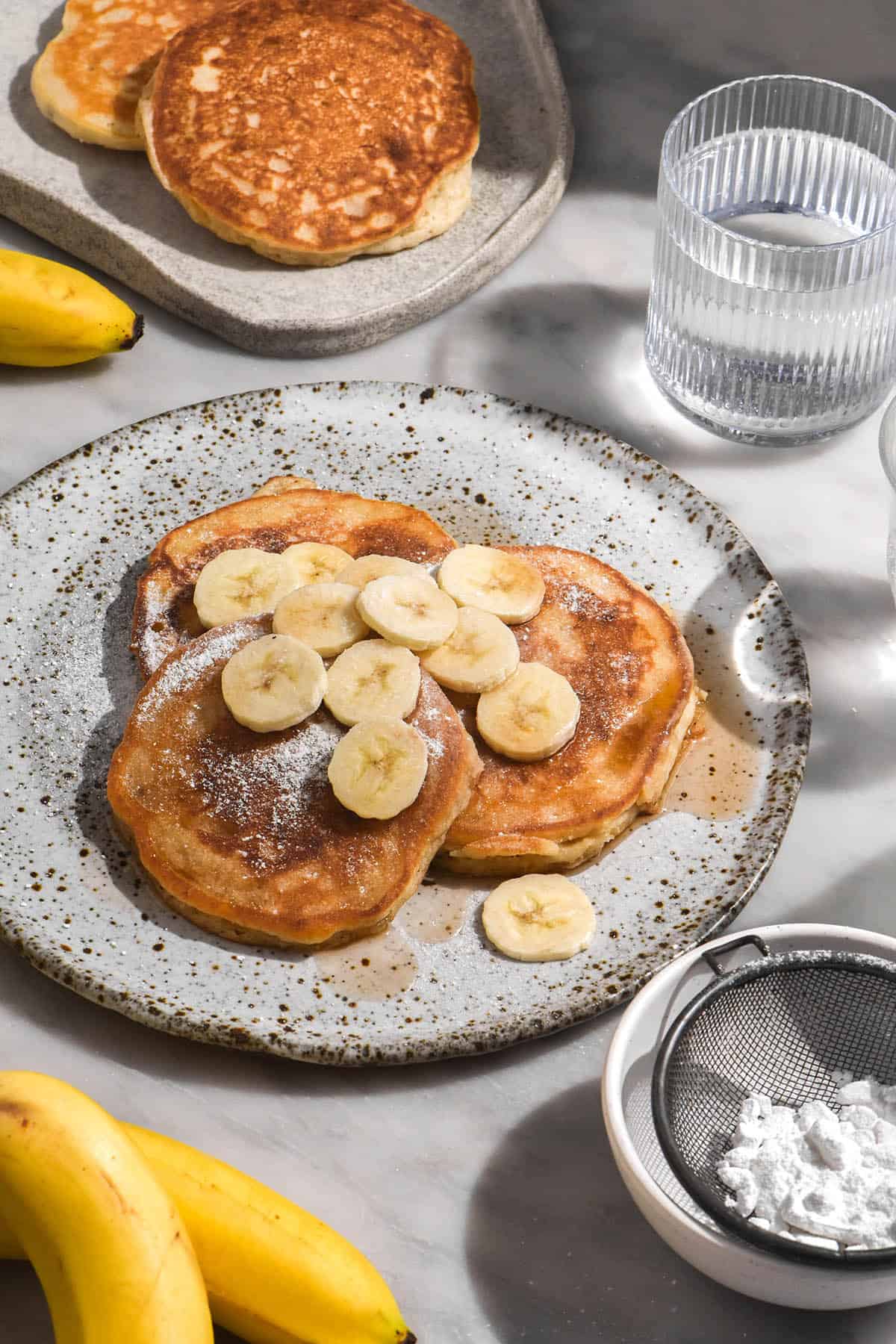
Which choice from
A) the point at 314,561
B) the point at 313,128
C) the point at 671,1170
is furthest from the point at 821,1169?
the point at 313,128

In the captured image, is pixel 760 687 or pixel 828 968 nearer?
pixel 828 968

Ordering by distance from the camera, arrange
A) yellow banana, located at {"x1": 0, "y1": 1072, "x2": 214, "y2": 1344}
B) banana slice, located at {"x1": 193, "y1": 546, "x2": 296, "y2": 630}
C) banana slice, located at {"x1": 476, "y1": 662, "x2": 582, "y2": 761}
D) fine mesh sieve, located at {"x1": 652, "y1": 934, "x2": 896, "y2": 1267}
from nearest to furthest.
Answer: yellow banana, located at {"x1": 0, "y1": 1072, "x2": 214, "y2": 1344} < fine mesh sieve, located at {"x1": 652, "y1": 934, "x2": 896, "y2": 1267} < banana slice, located at {"x1": 476, "y1": 662, "x2": 582, "y2": 761} < banana slice, located at {"x1": 193, "y1": 546, "x2": 296, "y2": 630}

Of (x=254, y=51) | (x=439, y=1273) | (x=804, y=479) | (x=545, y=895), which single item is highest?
(x=254, y=51)

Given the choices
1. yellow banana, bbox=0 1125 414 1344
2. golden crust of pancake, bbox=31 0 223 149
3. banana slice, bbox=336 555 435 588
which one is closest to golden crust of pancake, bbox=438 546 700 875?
banana slice, bbox=336 555 435 588

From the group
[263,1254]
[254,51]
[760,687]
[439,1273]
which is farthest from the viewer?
[254,51]

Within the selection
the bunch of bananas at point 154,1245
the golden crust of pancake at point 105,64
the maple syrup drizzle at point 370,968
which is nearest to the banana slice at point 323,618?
the maple syrup drizzle at point 370,968

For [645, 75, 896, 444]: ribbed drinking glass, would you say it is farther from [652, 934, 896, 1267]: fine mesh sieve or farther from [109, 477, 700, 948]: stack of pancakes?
[652, 934, 896, 1267]: fine mesh sieve

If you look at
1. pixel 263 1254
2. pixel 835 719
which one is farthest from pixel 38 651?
pixel 835 719

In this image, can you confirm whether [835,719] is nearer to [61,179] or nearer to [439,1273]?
[439,1273]
